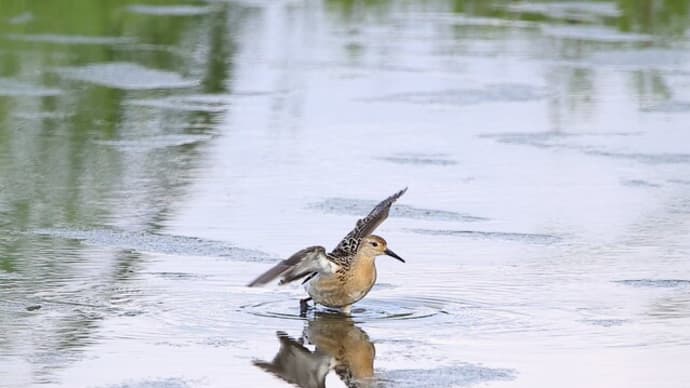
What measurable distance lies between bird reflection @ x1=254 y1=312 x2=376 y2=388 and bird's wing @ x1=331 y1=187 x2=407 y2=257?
1.83 feet

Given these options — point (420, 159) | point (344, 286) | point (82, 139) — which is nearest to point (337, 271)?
point (344, 286)

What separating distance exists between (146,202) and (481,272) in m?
2.62

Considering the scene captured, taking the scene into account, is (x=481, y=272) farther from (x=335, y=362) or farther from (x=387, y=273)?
(x=335, y=362)

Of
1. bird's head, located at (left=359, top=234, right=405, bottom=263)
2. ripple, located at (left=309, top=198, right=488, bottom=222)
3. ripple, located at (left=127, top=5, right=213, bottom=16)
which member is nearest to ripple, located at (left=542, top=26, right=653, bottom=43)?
ripple, located at (left=127, top=5, right=213, bottom=16)

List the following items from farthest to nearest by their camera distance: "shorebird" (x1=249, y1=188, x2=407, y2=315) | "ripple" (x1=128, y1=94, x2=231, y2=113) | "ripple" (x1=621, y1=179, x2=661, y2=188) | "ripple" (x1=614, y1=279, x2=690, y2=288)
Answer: "ripple" (x1=128, y1=94, x2=231, y2=113) → "ripple" (x1=621, y1=179, x2=661, y2=188) → "ripple" (x1=614, y1=279, x2=690, y2=288) → "shorebird" (x1=249, y1=188, x2=407, y2=315)

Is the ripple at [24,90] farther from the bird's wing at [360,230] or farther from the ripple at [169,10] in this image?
the bird's wing at [360,230]

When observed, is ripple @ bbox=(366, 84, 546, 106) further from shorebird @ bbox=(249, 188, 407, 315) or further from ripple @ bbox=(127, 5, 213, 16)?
shorebird @ bbox=(249, 188, 407, 315)

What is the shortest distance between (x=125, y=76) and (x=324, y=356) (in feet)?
29.3

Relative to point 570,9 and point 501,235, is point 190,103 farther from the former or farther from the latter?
point 570,9

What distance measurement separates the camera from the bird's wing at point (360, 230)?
9227 millimetres

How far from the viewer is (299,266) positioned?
8.59m

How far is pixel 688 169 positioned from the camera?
12633 millimetres

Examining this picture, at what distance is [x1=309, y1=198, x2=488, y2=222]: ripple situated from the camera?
433 inches

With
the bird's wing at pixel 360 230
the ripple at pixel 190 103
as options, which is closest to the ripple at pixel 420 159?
the ripple at pixel 190 103
